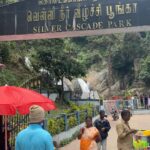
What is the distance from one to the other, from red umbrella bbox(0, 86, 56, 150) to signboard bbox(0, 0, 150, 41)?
192 inches

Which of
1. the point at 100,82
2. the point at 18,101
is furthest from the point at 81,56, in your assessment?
the point at 18,101

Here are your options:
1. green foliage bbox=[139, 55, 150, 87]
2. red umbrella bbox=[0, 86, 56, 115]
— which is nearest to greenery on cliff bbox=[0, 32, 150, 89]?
green foliage bbox=[139, 55, 150, 87]

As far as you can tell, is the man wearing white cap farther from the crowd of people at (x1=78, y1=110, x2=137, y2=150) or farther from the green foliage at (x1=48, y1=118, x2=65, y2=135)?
the green foliage at (x1=48, y1=118, x2=65, y2=135)

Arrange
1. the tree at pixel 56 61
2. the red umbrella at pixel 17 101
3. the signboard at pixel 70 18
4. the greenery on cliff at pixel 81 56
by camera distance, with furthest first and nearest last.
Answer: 1. the tree at pixel 56 61
2. the greenery on cliff at pixel 81 56
3. the signboard at pixel 70 18
4. the red umbrella at pixel 17 101

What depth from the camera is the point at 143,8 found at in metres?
11.7

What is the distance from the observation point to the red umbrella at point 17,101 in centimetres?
690

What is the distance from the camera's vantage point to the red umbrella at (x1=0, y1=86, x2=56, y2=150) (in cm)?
690

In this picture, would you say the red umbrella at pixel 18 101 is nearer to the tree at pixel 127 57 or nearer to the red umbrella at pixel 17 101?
the red umbrella at pixel 17 101

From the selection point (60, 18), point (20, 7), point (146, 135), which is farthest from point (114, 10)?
point (146, 135)

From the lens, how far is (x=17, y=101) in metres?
7.10

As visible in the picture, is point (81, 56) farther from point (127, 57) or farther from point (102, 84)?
point (127, 57)

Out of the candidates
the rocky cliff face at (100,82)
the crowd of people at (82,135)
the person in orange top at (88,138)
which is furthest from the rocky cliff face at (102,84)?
the person in orange top at (88,138)

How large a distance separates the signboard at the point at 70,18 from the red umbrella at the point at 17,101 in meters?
4.89

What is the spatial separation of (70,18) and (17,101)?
18.3 feet
